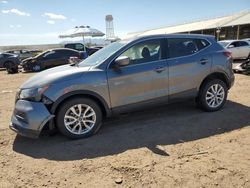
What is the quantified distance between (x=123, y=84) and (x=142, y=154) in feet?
4.78

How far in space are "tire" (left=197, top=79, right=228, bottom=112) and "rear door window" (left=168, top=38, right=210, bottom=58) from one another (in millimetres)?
768

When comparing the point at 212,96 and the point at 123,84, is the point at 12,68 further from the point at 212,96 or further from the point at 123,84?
the point at 212,96

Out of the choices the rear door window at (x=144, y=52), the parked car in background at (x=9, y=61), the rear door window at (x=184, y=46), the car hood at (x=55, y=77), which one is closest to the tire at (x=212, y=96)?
the rear door window at (x=184, y=46)

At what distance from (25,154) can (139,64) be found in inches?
Result: 100

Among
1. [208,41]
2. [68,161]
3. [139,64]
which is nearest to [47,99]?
[68,161]

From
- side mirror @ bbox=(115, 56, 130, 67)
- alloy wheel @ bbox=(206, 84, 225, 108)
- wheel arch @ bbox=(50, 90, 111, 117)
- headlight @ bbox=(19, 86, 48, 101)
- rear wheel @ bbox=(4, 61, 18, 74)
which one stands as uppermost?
side mirror @ bbox=(115, 56, 130, 67)

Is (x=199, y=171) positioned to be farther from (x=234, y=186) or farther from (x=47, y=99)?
(x=47, y=99)

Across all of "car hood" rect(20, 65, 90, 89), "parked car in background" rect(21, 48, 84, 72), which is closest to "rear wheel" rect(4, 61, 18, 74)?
"parked car in background" rect(21, 48, 84, 72)

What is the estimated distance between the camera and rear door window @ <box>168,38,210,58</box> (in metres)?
5.79

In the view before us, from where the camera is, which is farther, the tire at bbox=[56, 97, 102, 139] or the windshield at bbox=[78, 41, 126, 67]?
the windshield at bbox=[78, 41, 126, 67]

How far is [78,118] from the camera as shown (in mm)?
4949

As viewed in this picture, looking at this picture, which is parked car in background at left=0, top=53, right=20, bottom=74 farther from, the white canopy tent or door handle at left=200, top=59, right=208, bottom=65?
door handle at left=200, top=59, right=208, bottom=65

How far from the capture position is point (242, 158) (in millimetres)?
4004

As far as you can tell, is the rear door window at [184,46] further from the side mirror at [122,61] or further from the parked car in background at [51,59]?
the parked car in background at [51,59]
